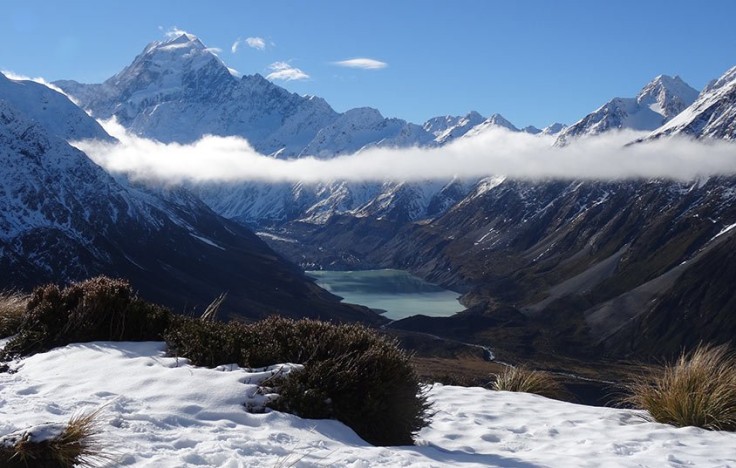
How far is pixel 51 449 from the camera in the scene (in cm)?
673

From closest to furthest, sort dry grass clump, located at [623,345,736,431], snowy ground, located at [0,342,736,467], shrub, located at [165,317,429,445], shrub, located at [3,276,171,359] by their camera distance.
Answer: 1. snowy ground, located at [0,342,736,467]
2. shrub, located at [165,317,429,445]
3. dry grass clump, located at [623,345,736,431]
4. shrub, located at [3,276,171,359]

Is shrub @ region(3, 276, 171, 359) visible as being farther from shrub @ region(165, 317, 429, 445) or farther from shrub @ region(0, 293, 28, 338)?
shrub @ region(165, 317, 429, 445)

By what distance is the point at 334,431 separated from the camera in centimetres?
879

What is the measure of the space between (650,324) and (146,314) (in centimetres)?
20639

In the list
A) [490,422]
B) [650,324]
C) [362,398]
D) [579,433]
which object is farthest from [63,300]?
[650,324]

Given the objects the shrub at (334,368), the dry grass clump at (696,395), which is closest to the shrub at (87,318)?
the shrub at (334,368)

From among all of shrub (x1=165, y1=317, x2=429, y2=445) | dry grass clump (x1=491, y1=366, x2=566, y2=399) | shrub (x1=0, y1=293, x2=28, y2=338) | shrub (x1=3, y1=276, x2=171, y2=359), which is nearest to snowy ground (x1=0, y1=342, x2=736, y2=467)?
shrub (x1=165, y1=317, x2=429, y2=445)

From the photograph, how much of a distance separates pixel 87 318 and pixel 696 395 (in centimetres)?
1040

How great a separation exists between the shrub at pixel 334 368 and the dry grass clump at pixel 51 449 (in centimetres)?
277

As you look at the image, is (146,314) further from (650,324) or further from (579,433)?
(650,324)

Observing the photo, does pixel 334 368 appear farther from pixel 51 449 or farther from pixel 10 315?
pixel 10 315

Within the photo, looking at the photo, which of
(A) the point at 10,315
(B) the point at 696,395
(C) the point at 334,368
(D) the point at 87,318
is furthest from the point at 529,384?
(A) the point at 10,315

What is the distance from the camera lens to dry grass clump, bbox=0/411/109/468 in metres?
6.63

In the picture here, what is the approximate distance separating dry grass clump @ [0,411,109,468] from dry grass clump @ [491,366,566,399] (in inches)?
413
